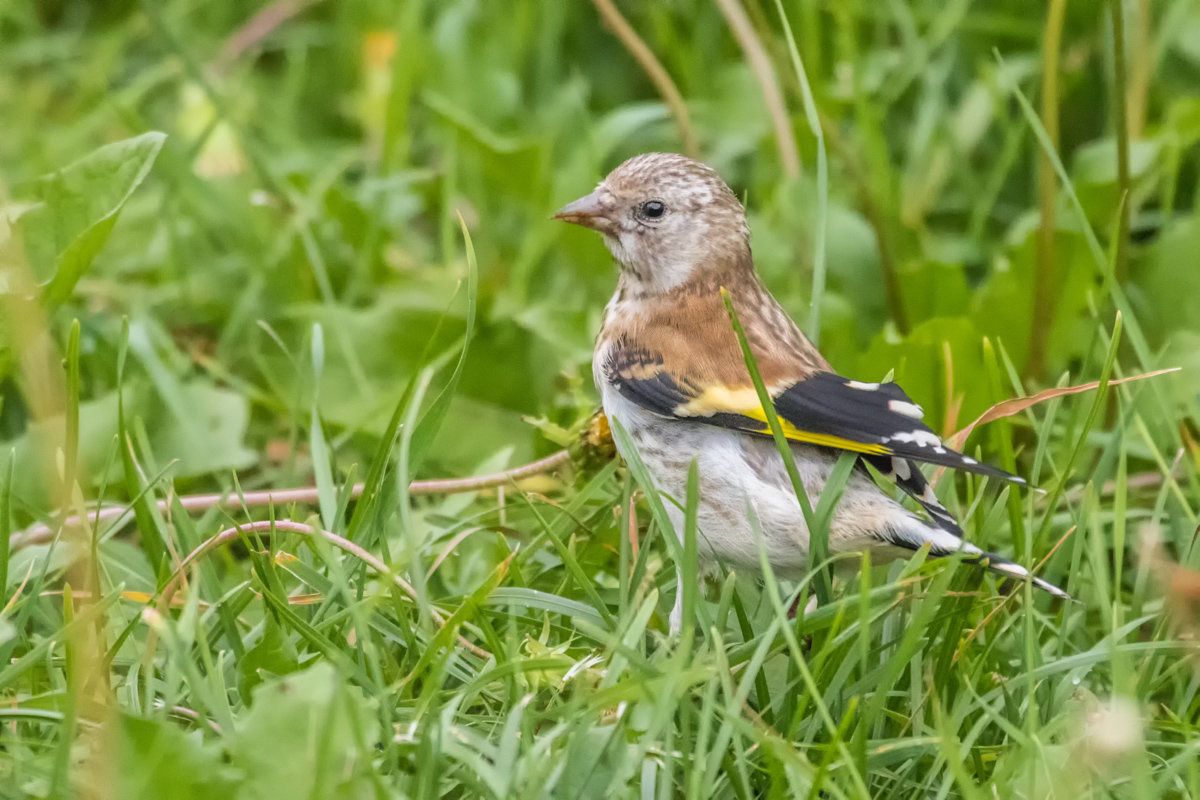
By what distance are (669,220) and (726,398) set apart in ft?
2.23

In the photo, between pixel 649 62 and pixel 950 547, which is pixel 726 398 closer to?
pixel 950 547

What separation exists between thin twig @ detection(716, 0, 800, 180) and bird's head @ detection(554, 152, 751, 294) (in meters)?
0.95

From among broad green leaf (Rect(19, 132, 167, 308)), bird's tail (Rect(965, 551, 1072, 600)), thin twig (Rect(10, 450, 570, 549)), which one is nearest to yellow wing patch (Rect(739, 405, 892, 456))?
bird's tail (Rect(965, 551, 1072, 600))

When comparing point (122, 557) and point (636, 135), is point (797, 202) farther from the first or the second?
point (122, 557)

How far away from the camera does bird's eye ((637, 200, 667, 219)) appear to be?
130 inches

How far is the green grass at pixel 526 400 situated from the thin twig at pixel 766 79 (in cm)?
3

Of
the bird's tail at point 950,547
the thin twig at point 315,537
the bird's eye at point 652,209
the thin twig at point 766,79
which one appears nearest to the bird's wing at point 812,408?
the bird's tail at point 950,547

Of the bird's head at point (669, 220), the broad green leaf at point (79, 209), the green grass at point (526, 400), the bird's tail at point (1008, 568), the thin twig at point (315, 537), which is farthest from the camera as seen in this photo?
the bird's head at point (669, 220)

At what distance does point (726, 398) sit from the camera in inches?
109

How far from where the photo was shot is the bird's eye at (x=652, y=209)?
330 centimetres

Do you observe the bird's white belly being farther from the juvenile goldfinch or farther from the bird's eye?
the bird's eye

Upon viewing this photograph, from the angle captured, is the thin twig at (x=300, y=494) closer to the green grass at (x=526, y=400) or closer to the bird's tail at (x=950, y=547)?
the green grass at (x=526, y=400)

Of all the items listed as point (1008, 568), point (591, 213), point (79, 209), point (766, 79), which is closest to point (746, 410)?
point (1008, 568)

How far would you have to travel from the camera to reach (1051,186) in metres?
3.70
